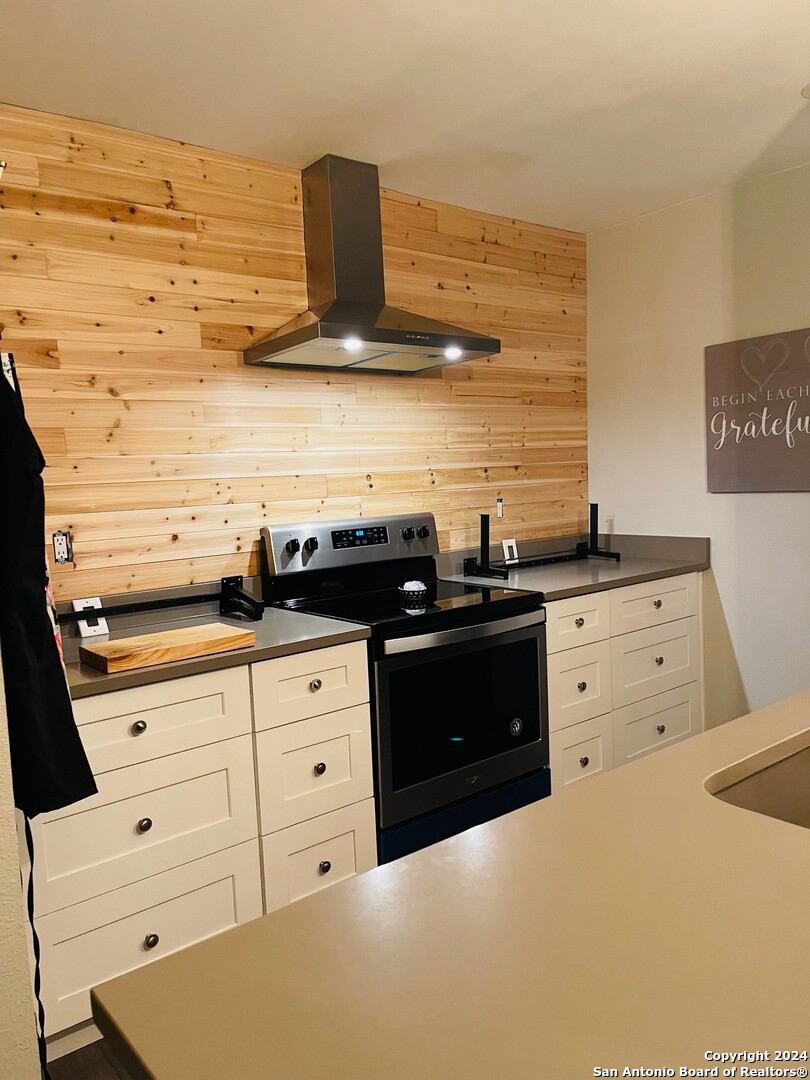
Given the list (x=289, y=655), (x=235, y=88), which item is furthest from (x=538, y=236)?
(x=289, y=655)

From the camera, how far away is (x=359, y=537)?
3.06 meters

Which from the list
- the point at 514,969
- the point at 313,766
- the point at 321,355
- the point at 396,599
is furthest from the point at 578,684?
the point at 514,969

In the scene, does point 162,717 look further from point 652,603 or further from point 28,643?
point 652,603

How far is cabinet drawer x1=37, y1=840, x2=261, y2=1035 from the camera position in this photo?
6.31 feet

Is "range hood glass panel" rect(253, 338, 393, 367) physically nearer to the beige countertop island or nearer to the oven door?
the oven door

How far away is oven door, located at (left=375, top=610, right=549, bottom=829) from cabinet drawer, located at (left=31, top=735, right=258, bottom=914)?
0.47 m

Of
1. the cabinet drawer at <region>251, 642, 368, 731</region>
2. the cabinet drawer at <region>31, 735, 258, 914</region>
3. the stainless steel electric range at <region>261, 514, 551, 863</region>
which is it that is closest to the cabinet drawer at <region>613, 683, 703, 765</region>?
the stainless steel electric range at <region>261, 514, 551, 863</region>

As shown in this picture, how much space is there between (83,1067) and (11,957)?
1076 millimetres

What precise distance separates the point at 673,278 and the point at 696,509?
1002mm

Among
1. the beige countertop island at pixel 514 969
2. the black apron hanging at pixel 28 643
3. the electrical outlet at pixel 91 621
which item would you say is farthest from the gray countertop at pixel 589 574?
the beige countertop island at pixel 514 969

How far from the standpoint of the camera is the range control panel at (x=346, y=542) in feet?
9.30

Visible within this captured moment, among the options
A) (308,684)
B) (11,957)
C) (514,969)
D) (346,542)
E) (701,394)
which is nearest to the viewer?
(514,969)

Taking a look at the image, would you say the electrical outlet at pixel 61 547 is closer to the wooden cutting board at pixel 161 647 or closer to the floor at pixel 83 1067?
the wooden cutting board at pixel 161 647

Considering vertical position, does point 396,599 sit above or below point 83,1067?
above
